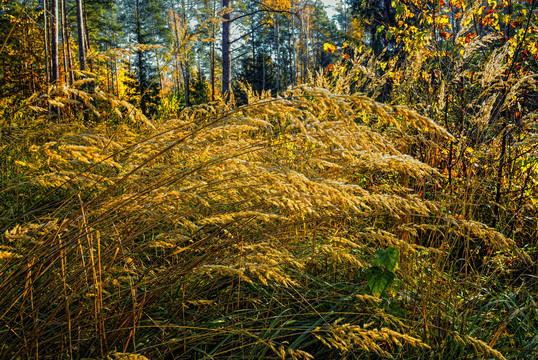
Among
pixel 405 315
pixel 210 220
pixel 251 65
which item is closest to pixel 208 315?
pixel 210 220

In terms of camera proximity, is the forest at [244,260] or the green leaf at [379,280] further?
the green leaf at [379,280]

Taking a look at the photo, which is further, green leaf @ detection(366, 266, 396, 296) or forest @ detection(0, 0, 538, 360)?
green leaf @ detection(366, 266, 396, 296)

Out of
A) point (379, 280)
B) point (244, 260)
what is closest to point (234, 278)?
point (244, 260)

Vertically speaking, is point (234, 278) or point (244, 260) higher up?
point (244, 260)

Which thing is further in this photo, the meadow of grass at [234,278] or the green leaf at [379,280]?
the green leaf at [379,280]

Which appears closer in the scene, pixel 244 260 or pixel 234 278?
pixel 244 260

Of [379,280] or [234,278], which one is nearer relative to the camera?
[379,280]

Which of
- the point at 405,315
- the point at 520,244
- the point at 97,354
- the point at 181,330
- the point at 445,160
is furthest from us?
the point at 445,160

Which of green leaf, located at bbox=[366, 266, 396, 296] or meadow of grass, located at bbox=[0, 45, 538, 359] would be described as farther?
green leaf, located at bbox=[366, 266, 396, 296]

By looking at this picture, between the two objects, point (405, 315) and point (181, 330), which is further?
point (405, 315)

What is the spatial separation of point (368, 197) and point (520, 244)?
155cm

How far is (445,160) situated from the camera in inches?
101

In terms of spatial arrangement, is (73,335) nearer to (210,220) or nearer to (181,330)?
(181,330)

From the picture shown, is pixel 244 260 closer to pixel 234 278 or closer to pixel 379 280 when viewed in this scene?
pixel 234 278
